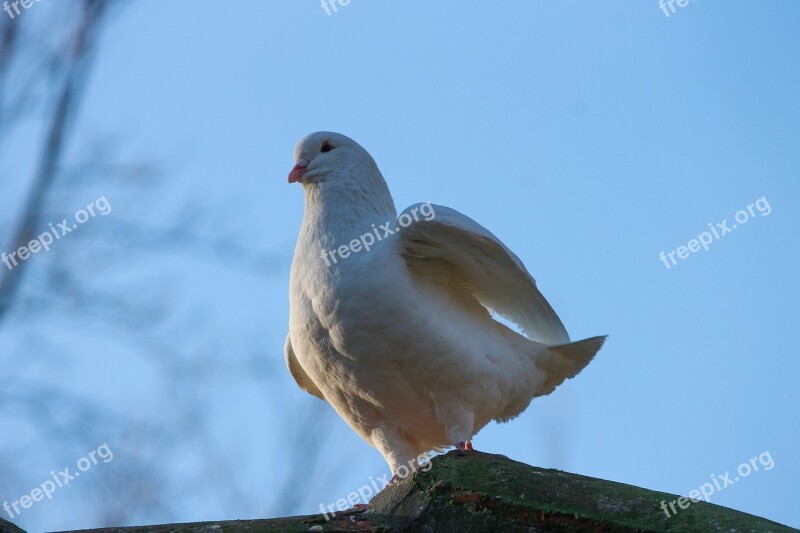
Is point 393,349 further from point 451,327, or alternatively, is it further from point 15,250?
point 15,250

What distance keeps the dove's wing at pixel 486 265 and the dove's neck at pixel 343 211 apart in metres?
0.31

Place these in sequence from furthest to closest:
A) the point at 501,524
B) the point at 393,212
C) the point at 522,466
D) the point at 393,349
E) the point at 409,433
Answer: the point at 393,212
the point at 409,433
the point at 393,349
the point at 522,466
the point at 501,524

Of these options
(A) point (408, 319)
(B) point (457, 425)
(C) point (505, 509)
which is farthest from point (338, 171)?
(C) point (505, 509)

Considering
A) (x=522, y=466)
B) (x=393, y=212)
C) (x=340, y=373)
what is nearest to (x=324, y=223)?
(x=393, y=212)

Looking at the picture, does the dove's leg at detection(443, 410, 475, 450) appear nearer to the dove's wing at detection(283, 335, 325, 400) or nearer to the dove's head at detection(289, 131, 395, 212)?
the dove's wing at detection(283, 335, 325, 400)

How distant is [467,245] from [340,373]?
1.04 meters

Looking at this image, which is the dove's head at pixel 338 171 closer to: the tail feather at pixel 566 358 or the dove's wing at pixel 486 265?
the dove's wing at pixel 486 265

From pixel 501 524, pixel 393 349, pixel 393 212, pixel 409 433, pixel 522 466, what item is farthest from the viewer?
pixel 393 212

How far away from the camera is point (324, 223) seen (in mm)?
5629

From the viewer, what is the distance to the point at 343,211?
5.64m

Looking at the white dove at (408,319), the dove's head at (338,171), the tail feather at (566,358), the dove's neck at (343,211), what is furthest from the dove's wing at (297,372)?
the tail feather at (566,358)

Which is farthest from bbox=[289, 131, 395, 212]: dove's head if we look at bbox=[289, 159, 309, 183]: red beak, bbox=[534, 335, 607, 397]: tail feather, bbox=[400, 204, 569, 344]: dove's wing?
bbox=[534, 335, 607, 397]: tail feather

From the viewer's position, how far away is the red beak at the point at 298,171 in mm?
6000

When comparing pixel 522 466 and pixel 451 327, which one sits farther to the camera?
pixel 451 327
